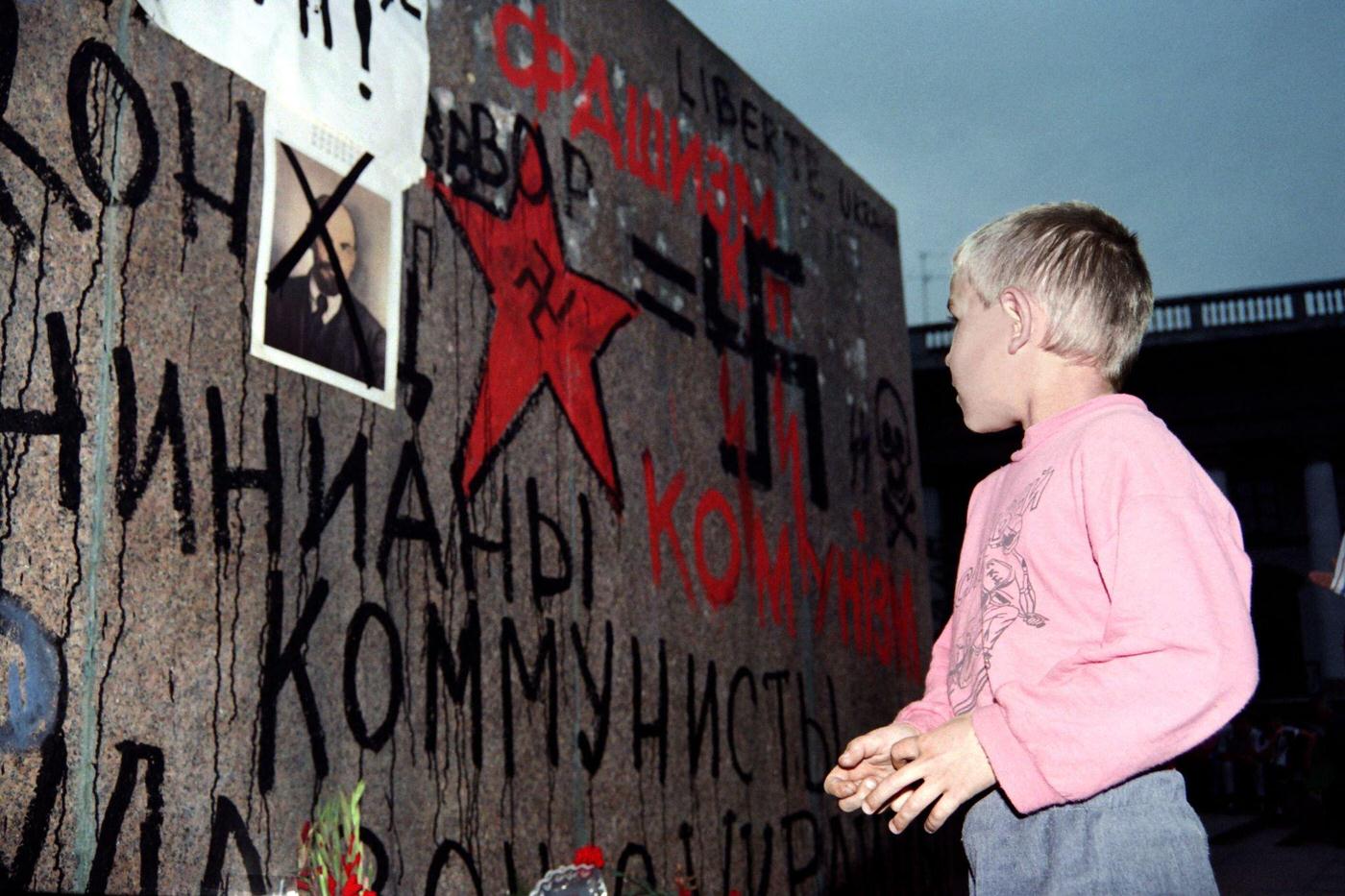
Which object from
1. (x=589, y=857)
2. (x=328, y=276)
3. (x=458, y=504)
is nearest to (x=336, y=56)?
(x=328, y=276)

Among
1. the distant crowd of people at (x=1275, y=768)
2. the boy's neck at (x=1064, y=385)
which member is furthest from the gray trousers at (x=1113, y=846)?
the distant crowd of people at (x=1275, y=768)

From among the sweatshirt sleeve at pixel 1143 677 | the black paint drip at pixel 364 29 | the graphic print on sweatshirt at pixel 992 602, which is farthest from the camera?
the black paint drip at pixel 364 29

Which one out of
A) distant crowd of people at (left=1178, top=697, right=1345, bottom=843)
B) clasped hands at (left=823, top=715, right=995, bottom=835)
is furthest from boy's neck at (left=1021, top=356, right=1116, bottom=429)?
distant crowd of people at (left=1178, top=697, right=1345, bottom=843)

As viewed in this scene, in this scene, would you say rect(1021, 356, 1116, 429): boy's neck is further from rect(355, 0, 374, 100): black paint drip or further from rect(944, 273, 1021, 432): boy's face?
rect(355, 0, 374, 100): black paint drip

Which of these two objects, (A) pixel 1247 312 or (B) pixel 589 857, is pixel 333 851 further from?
Answer: (A) pixel 1247 312

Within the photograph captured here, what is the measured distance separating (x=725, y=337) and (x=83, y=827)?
325 cm

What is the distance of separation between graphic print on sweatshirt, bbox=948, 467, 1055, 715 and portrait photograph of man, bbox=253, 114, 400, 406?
6.01 feet

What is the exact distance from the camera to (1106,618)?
1.71m

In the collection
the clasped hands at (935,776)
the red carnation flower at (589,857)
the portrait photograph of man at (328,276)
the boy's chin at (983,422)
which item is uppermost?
the portrait photograph of man at (328,276)

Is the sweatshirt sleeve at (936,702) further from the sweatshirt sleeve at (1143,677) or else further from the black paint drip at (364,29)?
the black paint drip at (364,29)

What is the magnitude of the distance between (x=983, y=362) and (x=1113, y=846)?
682 millimetres

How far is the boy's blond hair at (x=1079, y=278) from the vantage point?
1.91 metres

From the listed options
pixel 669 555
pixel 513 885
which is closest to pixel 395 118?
pixel 669 555

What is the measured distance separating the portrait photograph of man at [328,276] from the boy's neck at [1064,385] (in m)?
1.86
